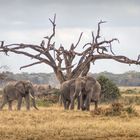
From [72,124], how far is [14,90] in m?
10.4

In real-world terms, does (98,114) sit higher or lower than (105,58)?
lower

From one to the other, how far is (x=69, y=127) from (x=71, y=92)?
994 cm

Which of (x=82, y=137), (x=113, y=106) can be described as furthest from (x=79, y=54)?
(x=82, y=137)

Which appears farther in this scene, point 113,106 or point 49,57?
point 49,57

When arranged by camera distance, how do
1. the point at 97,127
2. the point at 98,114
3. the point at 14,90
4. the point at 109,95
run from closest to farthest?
1. the point at 97,127
2. the point at 98,114
3. the point at 14,90
4. the point at 109,95

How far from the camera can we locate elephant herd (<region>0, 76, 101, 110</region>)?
26312 millimetres

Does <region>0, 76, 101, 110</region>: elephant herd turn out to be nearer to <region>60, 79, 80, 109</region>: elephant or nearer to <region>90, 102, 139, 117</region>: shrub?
<region>60, 79, 80, 109</region>: elephant

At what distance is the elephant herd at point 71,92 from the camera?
2631 centimetres

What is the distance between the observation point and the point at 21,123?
1875cm

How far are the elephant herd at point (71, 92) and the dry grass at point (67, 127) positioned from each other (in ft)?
17.2

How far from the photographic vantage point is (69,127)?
58.0 ft

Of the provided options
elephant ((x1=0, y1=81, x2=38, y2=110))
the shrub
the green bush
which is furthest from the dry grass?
the green bush

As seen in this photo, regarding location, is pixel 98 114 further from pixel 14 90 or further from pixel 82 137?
pixel 14 90

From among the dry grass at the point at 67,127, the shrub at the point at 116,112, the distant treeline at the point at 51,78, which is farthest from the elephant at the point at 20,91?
the distant treeline at the point at 51,78
